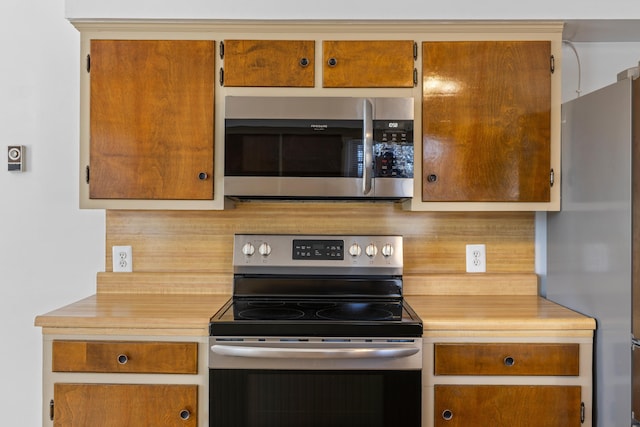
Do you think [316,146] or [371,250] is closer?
[316,146]

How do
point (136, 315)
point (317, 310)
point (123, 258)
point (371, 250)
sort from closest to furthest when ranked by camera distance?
point (136, 315) → point (317, 310) → point (371, 250) → point (123, 258)

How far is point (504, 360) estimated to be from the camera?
1.74m

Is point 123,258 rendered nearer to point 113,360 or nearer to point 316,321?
point 113,360

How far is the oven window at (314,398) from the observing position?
1.68m

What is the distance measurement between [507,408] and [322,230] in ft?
3.33

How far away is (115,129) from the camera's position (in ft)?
6.51

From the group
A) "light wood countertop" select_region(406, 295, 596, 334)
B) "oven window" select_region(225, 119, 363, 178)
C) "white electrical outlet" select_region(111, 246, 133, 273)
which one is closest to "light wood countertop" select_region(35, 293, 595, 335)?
"light wood countertop" select_region(406, 295, 596, 334)

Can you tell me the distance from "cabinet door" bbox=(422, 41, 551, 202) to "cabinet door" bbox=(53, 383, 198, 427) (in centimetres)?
118

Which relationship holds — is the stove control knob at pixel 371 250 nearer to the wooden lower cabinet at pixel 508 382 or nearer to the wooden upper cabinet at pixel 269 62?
the wooden lower cabinet at pixel 508 382

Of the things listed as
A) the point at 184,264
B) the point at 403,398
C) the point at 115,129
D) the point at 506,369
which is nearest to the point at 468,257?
the point at 506,369

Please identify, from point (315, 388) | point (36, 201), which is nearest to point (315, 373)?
point (315, 388)

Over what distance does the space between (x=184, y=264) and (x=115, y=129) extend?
0.66 meters

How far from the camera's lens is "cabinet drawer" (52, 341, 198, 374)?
1.72 m

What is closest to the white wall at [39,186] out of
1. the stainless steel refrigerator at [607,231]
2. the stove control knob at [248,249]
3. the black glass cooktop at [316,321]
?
the stainless steel refrigerator at [607,231]
